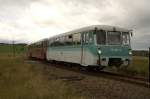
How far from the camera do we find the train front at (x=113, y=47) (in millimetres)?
17844

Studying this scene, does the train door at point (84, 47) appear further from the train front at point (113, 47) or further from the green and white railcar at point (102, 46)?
the train front at point (113, 47)

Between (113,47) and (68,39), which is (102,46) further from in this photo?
(68,39)

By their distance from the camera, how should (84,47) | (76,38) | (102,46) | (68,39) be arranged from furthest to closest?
(68,39), (76,38), (84,47), (102,46)

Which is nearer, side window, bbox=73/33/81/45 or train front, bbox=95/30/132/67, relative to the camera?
train front, bbox=95/30/132/67

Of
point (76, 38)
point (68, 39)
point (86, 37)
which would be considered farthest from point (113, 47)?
point (68, 39)

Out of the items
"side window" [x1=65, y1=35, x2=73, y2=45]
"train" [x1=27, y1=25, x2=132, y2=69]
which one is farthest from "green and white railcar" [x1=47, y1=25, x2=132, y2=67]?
"side window" [x1=65, y1=35, x2=73, y2=45]

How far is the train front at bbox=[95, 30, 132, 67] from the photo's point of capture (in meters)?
17.8

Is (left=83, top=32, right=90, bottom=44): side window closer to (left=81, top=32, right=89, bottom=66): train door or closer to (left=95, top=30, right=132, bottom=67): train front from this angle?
(left=81, top=32, right=89, bottom=66): train door

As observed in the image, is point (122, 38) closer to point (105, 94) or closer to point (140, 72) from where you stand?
point (140, 72)

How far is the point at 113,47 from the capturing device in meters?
18.3

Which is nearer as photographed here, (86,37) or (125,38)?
(86,37)

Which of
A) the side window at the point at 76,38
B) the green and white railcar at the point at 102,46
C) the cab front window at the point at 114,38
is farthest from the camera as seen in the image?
the side window at the point at 76,38

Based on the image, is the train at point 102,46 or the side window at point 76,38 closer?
the train at point 102,46

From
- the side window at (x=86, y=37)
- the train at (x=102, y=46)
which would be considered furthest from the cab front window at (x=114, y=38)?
the side window at (x=86, y=37)
